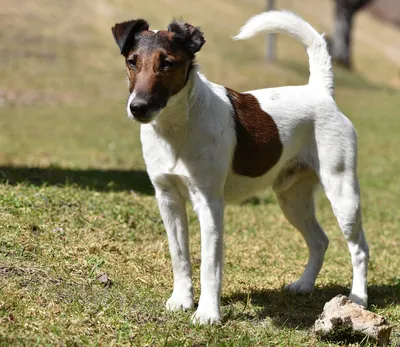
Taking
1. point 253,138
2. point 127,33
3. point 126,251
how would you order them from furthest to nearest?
point 126,251
point 253,138
point 127,33

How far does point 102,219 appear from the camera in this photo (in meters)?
6.88

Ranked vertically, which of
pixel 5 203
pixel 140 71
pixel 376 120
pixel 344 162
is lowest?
pixel 376 120

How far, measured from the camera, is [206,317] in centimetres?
490

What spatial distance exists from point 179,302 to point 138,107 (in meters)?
1.61

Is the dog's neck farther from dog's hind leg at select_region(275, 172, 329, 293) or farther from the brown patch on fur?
dog's hind leg at select_region(275, 172, 329, 293)

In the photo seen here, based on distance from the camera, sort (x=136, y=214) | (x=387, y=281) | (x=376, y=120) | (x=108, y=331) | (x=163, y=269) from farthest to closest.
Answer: (x=376, y=120), (x=136, y=214), (x=387, y=281), (x=163, y=269), (x=108, y=331)

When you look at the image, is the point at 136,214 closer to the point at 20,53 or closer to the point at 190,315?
the point at 190,315

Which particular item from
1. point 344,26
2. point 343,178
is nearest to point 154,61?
point 343,178

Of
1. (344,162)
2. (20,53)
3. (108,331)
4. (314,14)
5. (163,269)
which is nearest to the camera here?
(108,331)

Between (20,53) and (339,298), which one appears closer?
(339,298)

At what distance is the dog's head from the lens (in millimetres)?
4488

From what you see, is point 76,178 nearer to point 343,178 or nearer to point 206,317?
point 343,178

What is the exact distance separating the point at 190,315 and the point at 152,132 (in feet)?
4.38

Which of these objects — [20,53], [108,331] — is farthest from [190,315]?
[20,53]
